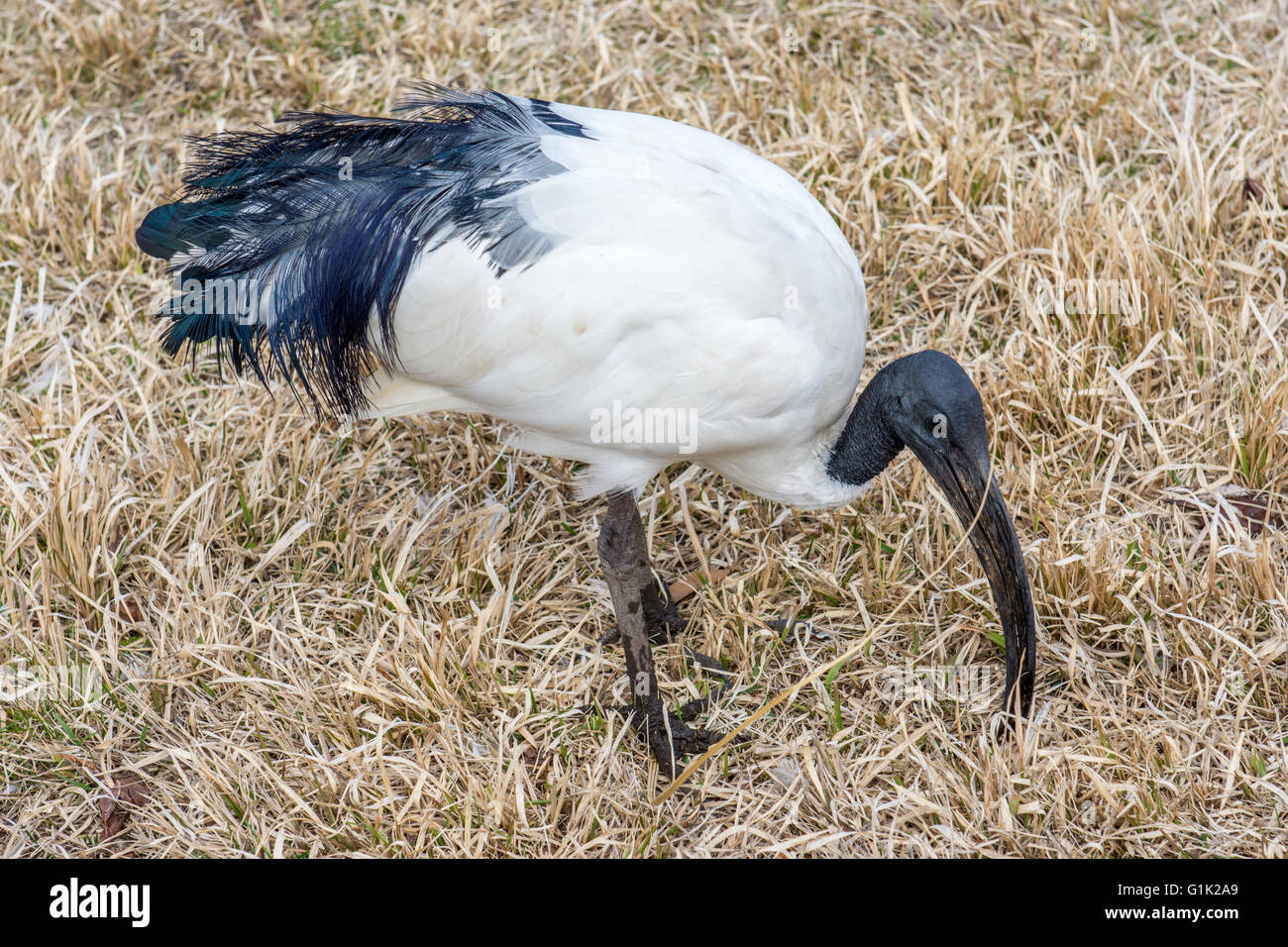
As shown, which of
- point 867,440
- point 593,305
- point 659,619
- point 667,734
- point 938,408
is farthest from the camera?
point 659,619

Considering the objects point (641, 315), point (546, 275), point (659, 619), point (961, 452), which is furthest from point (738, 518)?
point (546, 275)

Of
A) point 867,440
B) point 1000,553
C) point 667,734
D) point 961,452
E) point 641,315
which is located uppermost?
point 641,315

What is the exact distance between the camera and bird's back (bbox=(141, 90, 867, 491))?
3.02m

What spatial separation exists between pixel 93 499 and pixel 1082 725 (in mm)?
2967

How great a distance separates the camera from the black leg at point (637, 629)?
3.43 metres

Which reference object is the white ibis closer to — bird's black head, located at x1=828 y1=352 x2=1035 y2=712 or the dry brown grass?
bird's black head, located at x1=828 y1=352 x2=1035 y2=712

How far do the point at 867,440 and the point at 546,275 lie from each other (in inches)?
38.8

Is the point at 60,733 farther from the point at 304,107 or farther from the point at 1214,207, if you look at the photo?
the point at 1214,207

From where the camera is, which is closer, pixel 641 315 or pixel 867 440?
pixel 641 315

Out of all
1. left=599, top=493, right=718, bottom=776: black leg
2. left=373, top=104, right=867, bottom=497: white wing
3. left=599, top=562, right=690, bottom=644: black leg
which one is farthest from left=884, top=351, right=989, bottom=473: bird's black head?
left=599, top=562, right=690, bottom=644: black leg

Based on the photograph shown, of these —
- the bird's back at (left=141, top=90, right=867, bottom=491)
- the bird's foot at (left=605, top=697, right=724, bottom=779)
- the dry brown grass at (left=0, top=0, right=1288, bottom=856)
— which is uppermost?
the bird's back at (left=141, top=90, right=867, bottom=491)

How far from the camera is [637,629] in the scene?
3.47 meters

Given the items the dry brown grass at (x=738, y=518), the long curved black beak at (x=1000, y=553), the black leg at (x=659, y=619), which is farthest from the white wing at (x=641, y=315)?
the dry brown grass at (x=738, y=518)

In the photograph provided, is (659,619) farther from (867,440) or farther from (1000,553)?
(1000,553)
